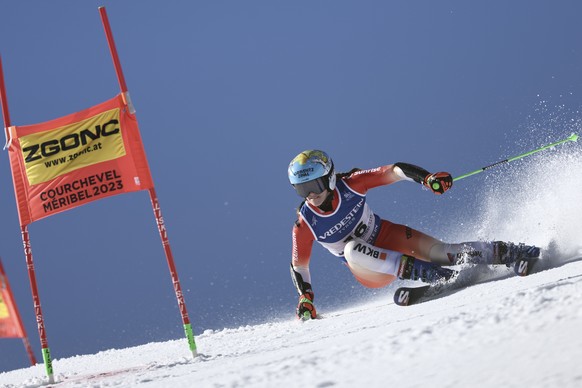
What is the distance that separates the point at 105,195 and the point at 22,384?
5.40ft

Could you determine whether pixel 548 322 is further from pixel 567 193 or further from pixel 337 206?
pixel 567 193

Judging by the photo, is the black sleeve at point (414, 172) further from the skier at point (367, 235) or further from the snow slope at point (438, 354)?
the snow slope at point (438, 354)

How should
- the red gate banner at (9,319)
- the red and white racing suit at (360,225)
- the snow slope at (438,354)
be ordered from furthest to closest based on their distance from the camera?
1. the red gate banner at (9,319)
2. the red and white racing suit at (360,225)
3. the snow slope at (438,354)

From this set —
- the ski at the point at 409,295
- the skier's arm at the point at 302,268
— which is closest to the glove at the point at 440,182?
the ski at the point at 409,295

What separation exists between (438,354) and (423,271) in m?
3.38

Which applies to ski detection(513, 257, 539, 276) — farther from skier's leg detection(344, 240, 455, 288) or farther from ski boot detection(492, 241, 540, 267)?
skier's leg detection(344, 240, 455, 288)

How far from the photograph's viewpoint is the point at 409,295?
261 inches

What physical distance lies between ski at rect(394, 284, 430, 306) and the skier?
128mm

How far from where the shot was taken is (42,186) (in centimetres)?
623

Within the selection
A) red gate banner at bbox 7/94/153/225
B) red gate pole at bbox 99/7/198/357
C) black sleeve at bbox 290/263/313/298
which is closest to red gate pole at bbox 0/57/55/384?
red gate banner at bbox 7/94/153/225

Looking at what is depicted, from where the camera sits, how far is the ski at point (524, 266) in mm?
6383

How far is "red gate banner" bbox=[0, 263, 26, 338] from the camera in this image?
9.16m

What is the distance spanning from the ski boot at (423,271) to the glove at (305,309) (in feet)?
3.90

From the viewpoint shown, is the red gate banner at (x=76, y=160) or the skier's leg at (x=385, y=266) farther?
the skier's leg at (x=385, y=266)
